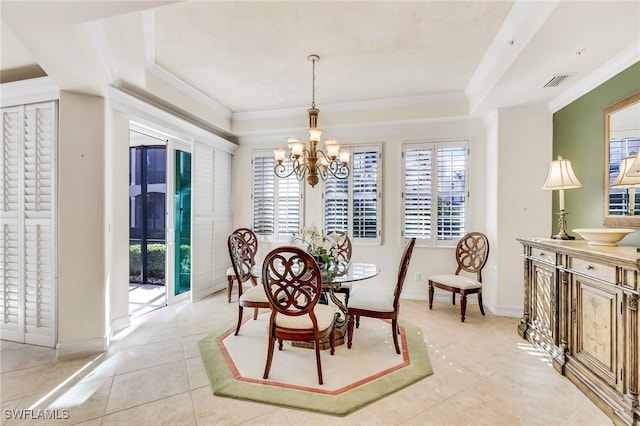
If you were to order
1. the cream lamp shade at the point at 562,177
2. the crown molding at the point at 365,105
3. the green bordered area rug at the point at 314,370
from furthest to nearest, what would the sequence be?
the crown molding at the point at 365,105, the cream lamp shade at the point at 562,177, the green bordered area rug at the point at 314,370

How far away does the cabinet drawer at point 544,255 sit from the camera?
8.65ft

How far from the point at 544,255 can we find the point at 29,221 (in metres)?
4.91

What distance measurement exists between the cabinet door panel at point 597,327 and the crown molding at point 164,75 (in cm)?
401

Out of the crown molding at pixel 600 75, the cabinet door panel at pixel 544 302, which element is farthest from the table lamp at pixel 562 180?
the crown molding at pixel 600 75

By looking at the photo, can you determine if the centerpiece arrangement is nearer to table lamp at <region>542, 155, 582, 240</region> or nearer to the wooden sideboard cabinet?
the wooden sideboard cabinet

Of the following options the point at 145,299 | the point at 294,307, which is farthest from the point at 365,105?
the point at 145,299

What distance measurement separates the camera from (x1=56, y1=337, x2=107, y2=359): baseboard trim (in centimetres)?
262

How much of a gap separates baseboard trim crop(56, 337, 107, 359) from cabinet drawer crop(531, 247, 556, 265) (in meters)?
4.17

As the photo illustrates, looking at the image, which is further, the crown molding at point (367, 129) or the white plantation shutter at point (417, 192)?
the white plantation shutter at point (417, 192)

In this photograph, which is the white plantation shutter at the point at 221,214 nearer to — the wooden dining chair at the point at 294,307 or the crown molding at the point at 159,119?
the crown molding at the point at 159,119

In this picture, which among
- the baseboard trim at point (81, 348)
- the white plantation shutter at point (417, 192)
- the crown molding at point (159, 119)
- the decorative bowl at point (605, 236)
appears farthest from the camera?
the white plantation shutter at point (417, 192)

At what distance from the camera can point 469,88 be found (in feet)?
12.6

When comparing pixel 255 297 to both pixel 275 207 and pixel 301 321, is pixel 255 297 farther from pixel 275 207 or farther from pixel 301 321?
pixel 275 207

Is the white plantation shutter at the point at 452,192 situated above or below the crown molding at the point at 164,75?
below
